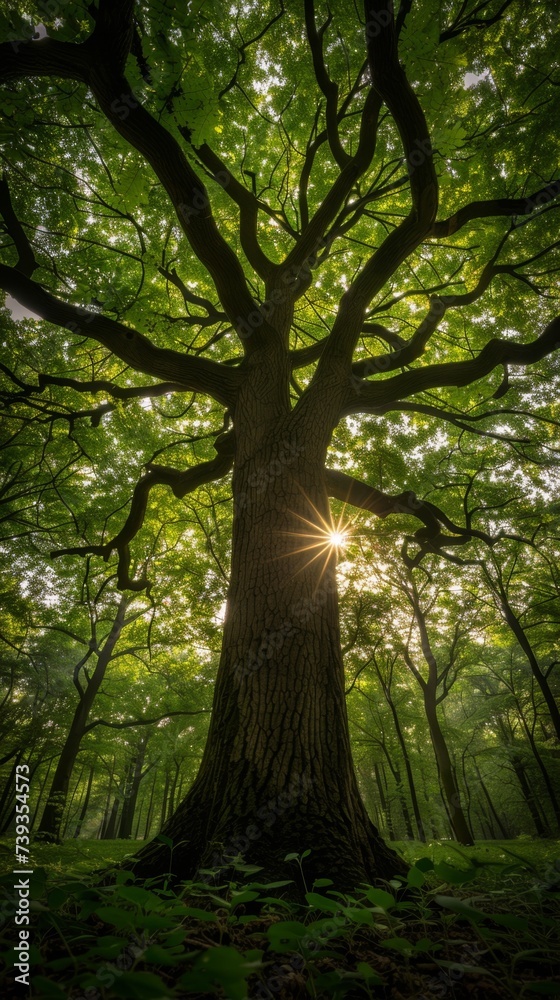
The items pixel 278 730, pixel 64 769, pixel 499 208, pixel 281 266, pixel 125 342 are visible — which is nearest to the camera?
pixel 278 730

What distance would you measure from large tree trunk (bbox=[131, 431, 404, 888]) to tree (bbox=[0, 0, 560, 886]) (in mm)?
13

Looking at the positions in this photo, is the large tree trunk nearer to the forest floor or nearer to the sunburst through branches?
the sunburst through branches

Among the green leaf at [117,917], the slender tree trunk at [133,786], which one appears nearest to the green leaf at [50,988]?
the green leaf at [117,917]

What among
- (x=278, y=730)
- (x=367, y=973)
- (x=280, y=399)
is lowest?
(x=367, y=973)

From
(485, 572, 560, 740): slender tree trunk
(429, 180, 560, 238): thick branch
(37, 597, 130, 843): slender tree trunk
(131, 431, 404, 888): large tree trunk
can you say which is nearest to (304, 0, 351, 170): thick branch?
(429, 180, 560, 238): thick branch

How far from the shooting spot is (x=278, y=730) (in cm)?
224

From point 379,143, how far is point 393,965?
745 centimetres

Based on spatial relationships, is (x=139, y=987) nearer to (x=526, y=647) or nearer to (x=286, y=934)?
(x=286, y=934)

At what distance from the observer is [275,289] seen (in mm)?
4641

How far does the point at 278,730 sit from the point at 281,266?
188 inches

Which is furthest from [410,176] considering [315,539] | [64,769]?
[64,769]

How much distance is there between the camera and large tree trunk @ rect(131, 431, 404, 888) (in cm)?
192

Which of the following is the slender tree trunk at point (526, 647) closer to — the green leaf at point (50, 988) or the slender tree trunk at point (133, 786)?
the green leaf at point (50, 988)

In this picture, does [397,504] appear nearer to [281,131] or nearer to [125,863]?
[125,863]
